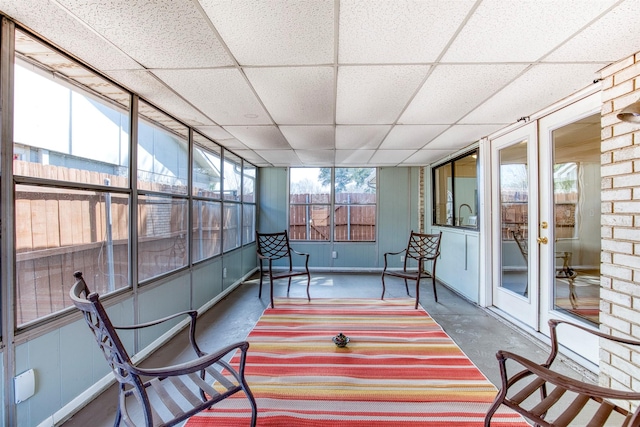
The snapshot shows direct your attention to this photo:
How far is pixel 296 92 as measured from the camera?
7.16ft

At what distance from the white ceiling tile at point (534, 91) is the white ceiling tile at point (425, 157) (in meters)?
1.47

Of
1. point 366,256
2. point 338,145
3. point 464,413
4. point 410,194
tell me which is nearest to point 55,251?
point 464,413

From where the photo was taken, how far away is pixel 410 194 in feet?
18.7

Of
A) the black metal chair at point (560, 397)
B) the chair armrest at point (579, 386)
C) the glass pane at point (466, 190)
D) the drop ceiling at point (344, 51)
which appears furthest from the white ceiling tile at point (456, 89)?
the chair armrest at point (579, 386)

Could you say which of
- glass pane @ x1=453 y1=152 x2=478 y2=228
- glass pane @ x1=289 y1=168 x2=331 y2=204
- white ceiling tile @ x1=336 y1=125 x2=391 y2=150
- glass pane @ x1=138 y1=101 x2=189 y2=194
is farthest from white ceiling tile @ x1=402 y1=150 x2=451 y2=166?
glass pane @ x1=138 y1=101 x2=189 y2=194

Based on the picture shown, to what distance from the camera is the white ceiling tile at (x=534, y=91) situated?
1849mm

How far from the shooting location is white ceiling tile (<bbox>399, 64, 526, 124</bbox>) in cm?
183

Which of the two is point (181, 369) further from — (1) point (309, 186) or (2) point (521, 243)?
(1) point (309, 186)

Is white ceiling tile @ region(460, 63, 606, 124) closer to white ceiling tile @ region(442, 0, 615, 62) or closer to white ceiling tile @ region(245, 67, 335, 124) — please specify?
white ceiling tile @ region(442, 0, 615, 62)

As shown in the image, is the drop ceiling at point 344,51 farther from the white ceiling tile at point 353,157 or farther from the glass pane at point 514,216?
the white ceiling tile at point 353,157

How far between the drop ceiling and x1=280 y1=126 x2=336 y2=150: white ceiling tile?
1.05 feet

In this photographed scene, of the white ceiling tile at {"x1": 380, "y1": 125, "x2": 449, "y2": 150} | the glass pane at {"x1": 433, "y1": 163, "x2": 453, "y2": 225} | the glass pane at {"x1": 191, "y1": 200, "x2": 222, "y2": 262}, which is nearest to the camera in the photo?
the white ceiling tile at {"x1": 380, "y1": 125, "x2": 449, "y2": 150}

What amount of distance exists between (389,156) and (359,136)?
1406mm

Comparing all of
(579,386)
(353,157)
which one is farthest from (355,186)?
(579,386)
